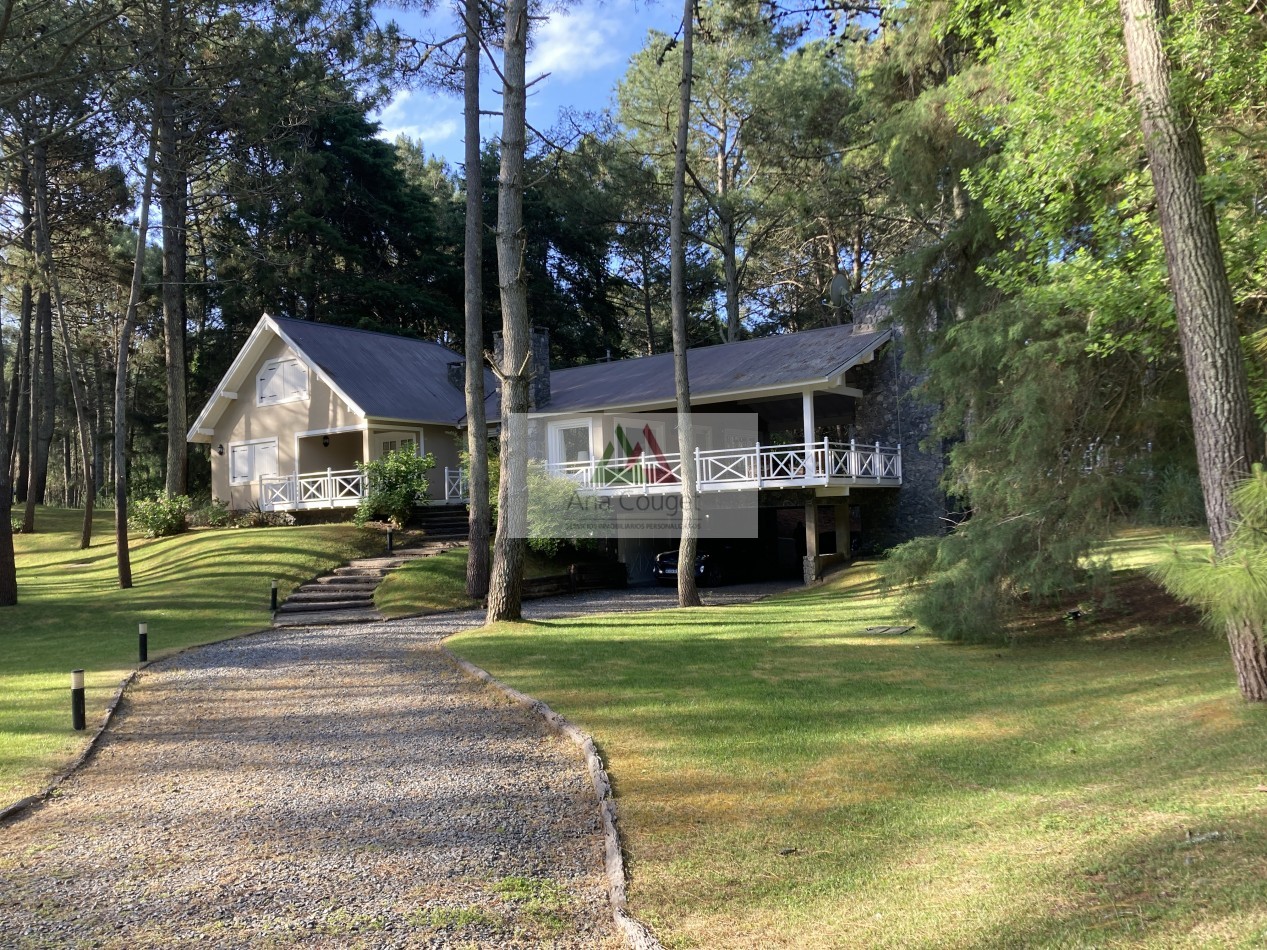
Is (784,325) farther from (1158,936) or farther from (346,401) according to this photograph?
(1158,936)

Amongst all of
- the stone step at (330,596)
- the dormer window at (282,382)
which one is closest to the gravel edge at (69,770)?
the stone step at (330,596)

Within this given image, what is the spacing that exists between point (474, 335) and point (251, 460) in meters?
13.4

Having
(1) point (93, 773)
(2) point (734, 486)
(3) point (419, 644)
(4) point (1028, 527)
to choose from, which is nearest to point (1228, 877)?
(4) point (1028, 527)

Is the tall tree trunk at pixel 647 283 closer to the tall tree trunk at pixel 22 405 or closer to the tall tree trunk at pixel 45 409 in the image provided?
the tall tree trunk at pixel 45 409

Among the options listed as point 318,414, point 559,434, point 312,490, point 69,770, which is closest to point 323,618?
point 69,770

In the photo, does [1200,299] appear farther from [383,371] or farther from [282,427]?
[282,427]

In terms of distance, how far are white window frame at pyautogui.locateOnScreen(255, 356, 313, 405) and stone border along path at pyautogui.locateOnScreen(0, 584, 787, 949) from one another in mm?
17759

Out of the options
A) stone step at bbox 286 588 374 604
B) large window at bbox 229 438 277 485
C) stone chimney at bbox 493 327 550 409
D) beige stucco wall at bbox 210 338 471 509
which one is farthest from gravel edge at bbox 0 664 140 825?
large window at bbox 229 438 277 485

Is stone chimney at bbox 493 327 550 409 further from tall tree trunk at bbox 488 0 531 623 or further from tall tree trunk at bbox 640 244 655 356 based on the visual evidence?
tall tree trunk at bbox 640 244 655 356

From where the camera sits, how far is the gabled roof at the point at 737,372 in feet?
63.4

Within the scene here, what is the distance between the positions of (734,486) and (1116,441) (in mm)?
9965

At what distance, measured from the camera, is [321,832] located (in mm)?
5398

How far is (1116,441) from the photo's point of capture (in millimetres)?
9844

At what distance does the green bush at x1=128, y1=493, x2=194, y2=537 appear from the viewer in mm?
24969
